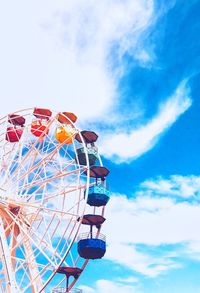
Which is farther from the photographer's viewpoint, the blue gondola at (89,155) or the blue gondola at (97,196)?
the blue gondola at (89,155)

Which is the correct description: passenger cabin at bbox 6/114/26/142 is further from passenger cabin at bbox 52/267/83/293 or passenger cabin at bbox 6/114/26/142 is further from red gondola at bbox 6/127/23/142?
passenger cabin at bbox 52/267/83/293

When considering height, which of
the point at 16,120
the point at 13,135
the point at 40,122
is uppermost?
the point at 40,122

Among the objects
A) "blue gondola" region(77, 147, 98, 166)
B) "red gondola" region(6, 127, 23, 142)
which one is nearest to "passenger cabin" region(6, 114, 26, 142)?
"red gondola" region(6, 127, 23, 142)

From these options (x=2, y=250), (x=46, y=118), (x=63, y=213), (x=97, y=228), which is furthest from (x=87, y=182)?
(x=46, y=118)

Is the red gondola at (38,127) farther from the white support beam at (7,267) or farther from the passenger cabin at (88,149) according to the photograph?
the white support beam at (7,267)

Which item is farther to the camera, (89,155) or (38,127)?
(38,127)

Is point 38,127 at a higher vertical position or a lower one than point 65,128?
higher

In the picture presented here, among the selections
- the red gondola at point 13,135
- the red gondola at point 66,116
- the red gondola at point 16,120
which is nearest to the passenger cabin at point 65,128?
the red gondola at point 66,116

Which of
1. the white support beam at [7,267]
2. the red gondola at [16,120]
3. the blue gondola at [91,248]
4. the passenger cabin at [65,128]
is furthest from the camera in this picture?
the red gondola at [16,120]

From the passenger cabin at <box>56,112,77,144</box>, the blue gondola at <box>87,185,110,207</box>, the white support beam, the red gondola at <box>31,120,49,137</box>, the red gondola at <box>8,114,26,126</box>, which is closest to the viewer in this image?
the white support beam

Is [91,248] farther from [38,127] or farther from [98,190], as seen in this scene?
[38,127]

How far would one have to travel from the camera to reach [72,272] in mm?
22781

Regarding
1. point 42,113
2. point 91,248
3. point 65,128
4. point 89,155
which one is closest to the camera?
point 91,248

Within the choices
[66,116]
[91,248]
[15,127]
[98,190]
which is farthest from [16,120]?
[91,248]
